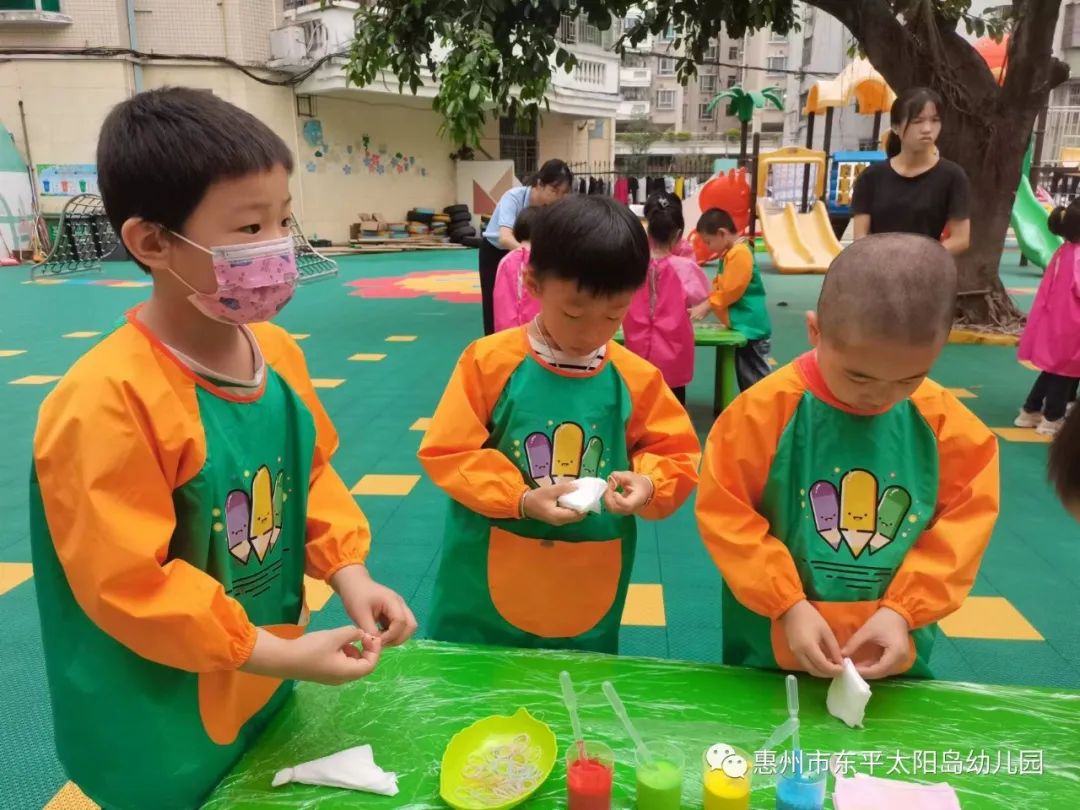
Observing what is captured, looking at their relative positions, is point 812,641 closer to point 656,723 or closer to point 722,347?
point 656,723

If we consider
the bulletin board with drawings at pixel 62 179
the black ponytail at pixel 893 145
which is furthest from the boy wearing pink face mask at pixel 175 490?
the bulletin board with drawings at pixel 62 179

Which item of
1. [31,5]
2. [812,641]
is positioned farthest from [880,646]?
[31,5]

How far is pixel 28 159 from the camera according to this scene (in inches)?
536

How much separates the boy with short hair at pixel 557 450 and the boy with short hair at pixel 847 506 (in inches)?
9.6

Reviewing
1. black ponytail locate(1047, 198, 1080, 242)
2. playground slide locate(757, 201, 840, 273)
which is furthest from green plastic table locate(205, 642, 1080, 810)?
playground slide locate(757, 201, 840, 273)

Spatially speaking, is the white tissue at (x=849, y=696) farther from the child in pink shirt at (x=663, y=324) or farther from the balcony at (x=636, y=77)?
the balcony at (x=636, y=77)

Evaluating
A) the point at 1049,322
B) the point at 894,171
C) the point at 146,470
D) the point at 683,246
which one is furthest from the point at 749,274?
the point at 146,470

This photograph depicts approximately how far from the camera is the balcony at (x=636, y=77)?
40.3 metres

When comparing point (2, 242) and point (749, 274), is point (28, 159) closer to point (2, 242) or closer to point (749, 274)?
point (2, 242)

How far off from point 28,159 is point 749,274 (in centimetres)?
1376

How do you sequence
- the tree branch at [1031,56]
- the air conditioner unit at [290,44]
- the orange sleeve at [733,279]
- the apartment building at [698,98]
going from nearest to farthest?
the orange sleeve at [733,279] < the tree branch at [1031,56] < the air conditioner unit at [290,44] < the apartment building at [698,98]

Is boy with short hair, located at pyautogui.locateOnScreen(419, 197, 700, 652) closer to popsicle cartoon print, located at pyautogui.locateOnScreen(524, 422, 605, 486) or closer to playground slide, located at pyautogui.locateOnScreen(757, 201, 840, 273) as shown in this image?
popsicle cartoon print, located at pyautogui.locateOnScreen(524, 422, 605, 486)

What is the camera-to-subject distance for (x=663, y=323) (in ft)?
13.3

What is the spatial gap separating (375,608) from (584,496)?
43 cm
